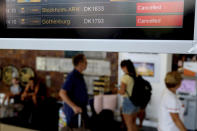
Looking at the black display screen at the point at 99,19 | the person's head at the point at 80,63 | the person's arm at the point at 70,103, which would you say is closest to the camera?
the black display screen at the point at 99,19

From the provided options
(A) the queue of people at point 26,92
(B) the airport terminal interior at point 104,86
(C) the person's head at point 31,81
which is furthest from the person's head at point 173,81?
(C) the person's head at point 31,81

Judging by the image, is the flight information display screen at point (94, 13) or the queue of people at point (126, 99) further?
the queue of people at point (126, 99)

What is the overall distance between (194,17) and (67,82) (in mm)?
2435

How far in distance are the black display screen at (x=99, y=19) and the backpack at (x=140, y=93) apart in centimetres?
280

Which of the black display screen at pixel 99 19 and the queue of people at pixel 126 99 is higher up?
the black display screen at pixel 99 19

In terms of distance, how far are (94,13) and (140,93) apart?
2.90m

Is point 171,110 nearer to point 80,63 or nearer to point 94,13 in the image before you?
point 80,63

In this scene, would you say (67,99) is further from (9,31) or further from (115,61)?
(115,61)

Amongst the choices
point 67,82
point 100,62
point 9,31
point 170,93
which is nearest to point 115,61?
point 100,62

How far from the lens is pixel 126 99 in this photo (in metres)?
3.65

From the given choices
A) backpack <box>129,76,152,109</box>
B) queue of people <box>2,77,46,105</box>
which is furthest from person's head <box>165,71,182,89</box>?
queue of people <box>2,77,46,105</box>

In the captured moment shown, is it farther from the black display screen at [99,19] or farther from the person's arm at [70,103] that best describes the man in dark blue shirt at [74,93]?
the black display screen at [99,19]

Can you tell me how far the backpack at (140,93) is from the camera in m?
3.53

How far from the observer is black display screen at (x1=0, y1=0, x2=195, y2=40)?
72cm
